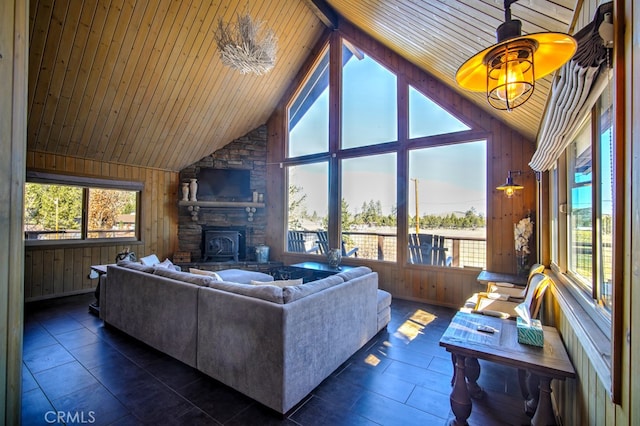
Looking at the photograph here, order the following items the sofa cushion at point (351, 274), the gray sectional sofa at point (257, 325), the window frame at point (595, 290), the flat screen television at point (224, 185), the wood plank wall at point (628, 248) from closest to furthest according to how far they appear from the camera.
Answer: the wood plank wall at point (628, 248)
the window frame at point (595, 290)
the gray sectional sofa at point (257, 325)
the sofa cushion at point (351, 274)
the flat screen television at point (224, 185)

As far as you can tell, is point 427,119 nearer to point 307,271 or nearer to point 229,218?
point 307,271

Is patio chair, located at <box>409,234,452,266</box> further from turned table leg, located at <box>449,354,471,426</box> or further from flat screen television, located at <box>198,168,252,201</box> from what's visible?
flat screen television, located at <box>198,168,252,201</box>

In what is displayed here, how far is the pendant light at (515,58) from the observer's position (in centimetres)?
104

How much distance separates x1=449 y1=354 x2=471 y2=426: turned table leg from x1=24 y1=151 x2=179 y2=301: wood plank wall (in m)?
6.15

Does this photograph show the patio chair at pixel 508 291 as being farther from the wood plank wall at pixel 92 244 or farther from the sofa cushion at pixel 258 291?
the wood plank wall at pixel 92 244

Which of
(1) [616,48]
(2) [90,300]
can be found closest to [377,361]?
(1) [616,48]

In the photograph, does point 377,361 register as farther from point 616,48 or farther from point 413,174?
point 413,174

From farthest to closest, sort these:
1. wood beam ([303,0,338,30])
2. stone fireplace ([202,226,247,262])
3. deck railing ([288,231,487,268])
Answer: stone fireplace ([202,226,247,262]) → wood beam ([303,0,338,30]) → deck railing ([288,231,487,268])

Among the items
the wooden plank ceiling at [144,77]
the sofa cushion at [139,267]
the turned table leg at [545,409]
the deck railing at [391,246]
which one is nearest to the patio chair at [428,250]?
the deck railing at [391,246]

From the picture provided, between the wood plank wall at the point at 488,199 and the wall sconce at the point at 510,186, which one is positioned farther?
the wood plank wall at the point at 488,199

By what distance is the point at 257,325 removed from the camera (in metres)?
2.09

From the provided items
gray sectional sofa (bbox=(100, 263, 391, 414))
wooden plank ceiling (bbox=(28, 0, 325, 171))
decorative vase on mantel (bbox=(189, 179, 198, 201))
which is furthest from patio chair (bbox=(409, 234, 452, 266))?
decorative vase on mantel (bbox=(189, 179, 198, 201))

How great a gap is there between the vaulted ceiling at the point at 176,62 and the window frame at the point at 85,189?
43 cm

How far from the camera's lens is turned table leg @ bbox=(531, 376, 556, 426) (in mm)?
1572
